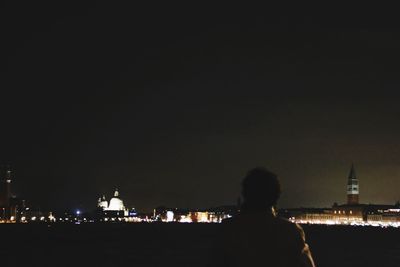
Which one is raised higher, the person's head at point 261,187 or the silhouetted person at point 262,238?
the person's head at point 261,187

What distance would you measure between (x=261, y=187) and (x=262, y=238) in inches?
12.5

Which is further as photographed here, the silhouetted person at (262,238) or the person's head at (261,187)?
the person's head at (261,187)

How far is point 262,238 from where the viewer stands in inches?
171

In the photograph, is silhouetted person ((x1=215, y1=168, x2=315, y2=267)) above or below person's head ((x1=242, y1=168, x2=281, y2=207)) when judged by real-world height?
below

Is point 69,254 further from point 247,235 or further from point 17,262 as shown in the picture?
point 247,235

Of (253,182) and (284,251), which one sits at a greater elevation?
(253,182)

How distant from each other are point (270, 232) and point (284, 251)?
13 centimetres

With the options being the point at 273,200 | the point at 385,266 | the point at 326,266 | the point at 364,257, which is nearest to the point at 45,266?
the point at 326,266

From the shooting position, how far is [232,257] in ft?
14.1

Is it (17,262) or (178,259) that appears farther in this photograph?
(178,259)

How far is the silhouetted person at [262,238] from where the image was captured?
168 inches

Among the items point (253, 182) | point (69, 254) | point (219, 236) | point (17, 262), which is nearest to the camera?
point (219, 236)

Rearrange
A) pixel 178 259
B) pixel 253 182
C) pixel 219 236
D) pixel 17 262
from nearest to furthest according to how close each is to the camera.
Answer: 1. pixel 219 236
2. pixel 253 182
3. pixel 17 262
4. pixel 178 259

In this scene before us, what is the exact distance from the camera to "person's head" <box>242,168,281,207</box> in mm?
4531
